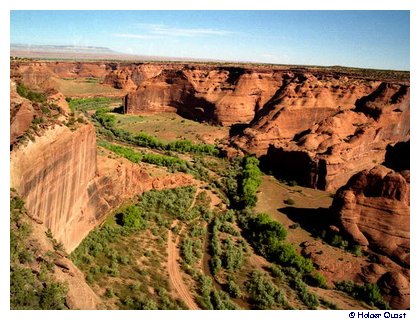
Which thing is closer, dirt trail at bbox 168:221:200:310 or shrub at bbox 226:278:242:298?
dirt trail at bbox 168:221:200:310

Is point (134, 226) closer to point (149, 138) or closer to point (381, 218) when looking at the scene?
point (381, 218)

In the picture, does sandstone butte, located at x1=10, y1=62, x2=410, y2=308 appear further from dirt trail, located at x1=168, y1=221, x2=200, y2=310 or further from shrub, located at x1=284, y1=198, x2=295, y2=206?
dirt trail, located at x1=168, y1=221, x2=200, y2=310

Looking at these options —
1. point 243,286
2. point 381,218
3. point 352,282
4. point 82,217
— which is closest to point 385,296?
point 352,282

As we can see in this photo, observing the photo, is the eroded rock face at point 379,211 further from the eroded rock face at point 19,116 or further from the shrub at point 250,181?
the eroded rock face at point 19,116

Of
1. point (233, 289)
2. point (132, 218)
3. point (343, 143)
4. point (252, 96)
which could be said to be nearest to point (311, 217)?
point (233, 289)

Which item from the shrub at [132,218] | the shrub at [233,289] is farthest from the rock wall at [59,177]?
the shrub at [233,289]

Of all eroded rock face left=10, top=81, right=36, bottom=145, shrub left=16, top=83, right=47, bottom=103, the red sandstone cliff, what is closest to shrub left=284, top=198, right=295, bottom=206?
the red sandstone cliff
